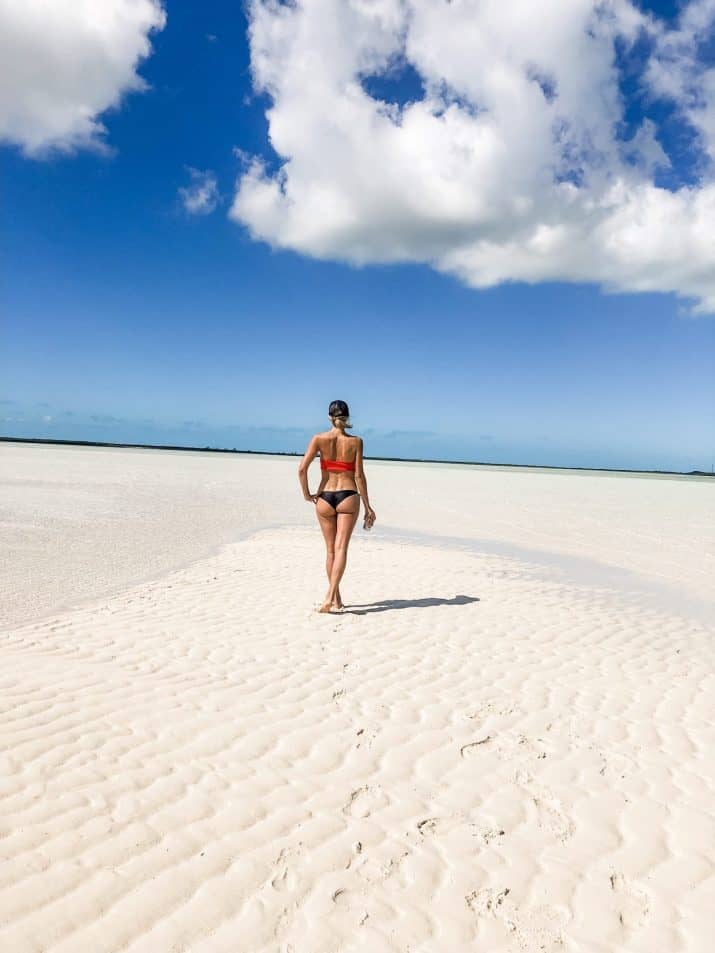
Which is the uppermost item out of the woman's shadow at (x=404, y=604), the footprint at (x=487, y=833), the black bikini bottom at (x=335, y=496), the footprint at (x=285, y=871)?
the black bikini bottom at (x=335, y=496)

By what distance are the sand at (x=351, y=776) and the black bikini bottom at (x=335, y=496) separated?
4.87 ft

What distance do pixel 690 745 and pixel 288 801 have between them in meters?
3.10

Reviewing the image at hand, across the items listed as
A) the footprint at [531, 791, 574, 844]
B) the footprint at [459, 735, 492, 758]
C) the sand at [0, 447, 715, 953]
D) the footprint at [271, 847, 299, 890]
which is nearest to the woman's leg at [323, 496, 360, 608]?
the sand at [0, 447, 715, 953]

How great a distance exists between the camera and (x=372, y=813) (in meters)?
3.64

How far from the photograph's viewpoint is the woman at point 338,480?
24.9 ft

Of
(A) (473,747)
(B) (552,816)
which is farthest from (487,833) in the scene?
(A) (473,747)

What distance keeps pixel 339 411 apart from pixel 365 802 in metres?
4.58

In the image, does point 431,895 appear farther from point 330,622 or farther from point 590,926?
point 330,622

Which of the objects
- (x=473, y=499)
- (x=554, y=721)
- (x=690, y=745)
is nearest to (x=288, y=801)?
(x=554, y=721)

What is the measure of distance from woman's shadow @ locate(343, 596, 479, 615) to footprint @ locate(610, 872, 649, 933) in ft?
17.9

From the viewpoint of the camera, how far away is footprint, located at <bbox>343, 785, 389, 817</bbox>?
11.9 feet

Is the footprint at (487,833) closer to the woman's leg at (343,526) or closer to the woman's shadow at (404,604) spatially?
the woman's leg at (343,526)

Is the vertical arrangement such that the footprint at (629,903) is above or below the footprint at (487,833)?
below

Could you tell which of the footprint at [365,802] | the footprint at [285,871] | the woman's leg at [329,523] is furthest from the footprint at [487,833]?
the woman's leg at [329,523]
